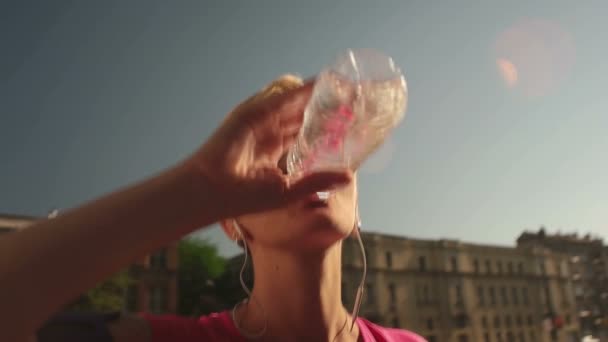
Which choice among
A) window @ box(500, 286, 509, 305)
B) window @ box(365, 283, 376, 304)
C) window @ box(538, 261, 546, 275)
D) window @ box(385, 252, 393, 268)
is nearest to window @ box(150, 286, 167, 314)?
window @ box(365, 283, 376, 304)

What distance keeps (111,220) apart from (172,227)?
0.10 metres

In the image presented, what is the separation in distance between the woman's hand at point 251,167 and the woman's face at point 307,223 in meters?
0.35

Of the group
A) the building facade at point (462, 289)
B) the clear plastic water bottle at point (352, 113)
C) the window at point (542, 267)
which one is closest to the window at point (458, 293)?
the building facade at point (462, 289)

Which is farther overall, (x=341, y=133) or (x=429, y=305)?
(x=429, y=305)

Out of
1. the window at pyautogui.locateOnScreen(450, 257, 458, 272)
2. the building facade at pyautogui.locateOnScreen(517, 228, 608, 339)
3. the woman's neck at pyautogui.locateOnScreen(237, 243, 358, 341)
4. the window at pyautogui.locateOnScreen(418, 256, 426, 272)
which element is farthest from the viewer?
the building facade at pyautogui.locateOnScreen(517, 228, 608, 339)

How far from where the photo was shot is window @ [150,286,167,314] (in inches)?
1197

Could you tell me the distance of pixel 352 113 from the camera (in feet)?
4.24

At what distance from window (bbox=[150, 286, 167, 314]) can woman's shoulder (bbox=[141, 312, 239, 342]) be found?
31103mm

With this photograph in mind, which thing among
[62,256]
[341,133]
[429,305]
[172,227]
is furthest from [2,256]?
[429,305]

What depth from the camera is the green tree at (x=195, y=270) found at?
32.1m

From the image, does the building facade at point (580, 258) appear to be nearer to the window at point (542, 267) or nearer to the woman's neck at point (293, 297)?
the window at point (542, 267)

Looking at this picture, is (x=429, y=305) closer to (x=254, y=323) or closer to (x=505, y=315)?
(x=505, y=315)

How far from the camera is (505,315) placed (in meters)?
50.7

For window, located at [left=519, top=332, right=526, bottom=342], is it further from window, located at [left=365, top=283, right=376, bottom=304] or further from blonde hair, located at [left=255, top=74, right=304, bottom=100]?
blonde hair, located at [left=255, top=74, right=304, bottom=100]
